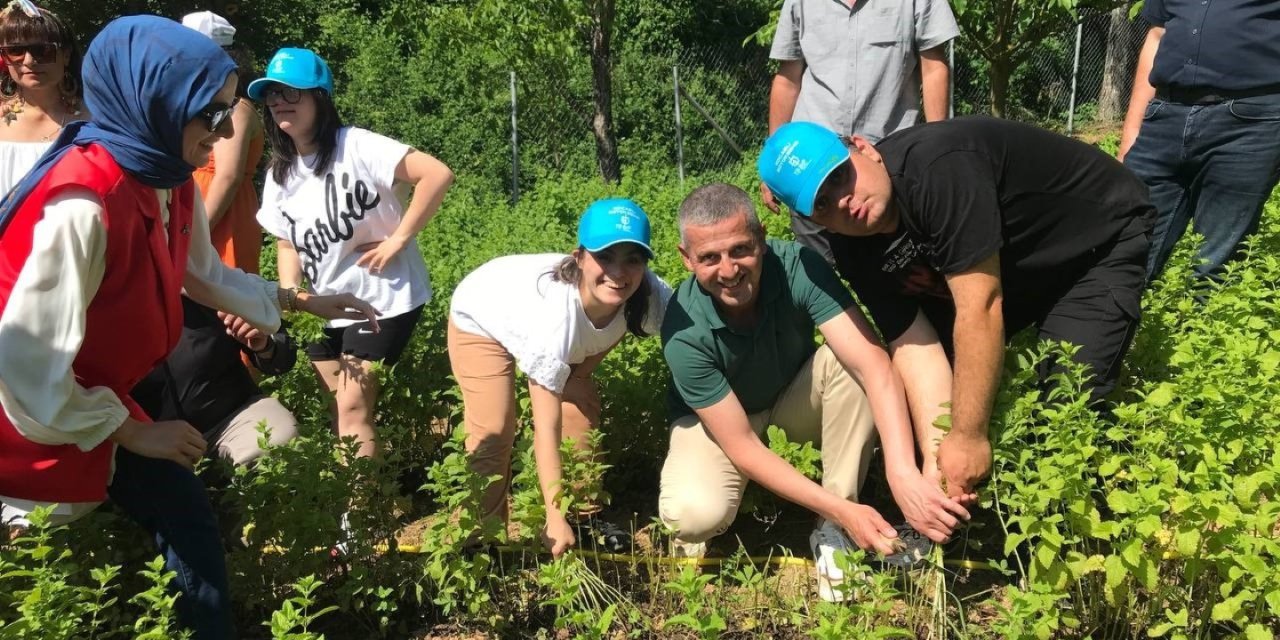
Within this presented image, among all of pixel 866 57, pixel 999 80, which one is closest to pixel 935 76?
pixel 866 57

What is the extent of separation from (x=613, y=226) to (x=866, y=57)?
5.37 ft

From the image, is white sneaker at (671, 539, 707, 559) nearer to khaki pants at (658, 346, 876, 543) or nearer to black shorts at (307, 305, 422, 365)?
khaki pants at (658, 346, 876, 543)

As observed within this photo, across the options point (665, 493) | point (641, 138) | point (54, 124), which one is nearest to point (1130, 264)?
point (665, 493)

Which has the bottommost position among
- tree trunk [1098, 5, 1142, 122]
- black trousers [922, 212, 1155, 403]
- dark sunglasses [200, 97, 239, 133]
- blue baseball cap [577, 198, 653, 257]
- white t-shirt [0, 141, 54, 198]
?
tree trunk [1098, 5, 1142, 122]

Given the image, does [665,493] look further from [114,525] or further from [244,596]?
[114,525]

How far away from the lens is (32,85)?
3451mm

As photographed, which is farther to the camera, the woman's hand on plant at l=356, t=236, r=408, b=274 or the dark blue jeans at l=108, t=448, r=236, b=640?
the woman's hand on plant at l=356, t=236, r=408, b=274

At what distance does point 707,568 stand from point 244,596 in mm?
1436

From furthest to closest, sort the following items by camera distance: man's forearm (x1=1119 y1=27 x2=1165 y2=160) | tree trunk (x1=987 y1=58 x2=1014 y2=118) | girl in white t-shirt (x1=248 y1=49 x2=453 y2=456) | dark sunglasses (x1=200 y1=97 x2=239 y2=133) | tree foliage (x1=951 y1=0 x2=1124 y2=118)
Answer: tree trunk (x1=987 y1=58 x2=1014 y2=118) < tree foliage (x1=951 y1=0 x2=1124 y2=118) < man's forearm (x1=1119 y1=27 x2=1165 y2=160) < girl in white t-shirt (x1=248 y1=49 x2=453 y2=456) < dark sunglasses (x1=200 y1=97 x2=239 y2=133)

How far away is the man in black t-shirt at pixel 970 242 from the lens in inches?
111

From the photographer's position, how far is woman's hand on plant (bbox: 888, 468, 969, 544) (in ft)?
9.41

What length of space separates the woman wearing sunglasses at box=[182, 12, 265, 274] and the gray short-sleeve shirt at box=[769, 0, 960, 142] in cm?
210

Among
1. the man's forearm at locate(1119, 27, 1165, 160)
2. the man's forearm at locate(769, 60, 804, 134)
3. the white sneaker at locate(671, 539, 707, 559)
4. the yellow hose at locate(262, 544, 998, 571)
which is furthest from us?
the man's forearm at locate(769, 60, 804, 134)

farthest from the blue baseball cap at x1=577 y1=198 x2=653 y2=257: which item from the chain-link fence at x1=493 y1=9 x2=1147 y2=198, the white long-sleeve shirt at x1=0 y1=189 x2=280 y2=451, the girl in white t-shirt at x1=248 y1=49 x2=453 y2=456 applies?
the chain-link fence at x1=493 y1=9 x2=1147 y2=198
